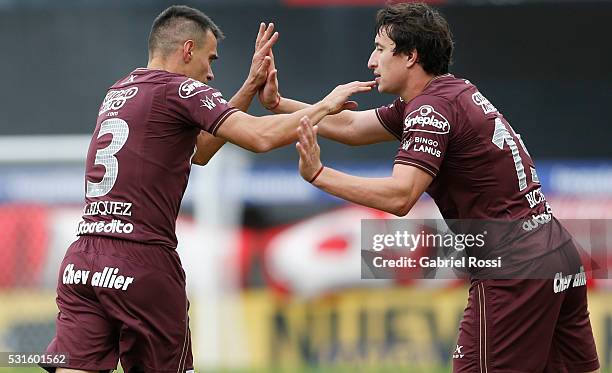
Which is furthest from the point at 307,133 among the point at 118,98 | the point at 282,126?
the point at 118,98

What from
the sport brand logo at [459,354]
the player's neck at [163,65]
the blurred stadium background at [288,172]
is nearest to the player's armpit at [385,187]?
the sport brand logo at [459,354]

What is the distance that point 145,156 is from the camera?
523cm

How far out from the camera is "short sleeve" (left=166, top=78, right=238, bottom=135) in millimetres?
5199

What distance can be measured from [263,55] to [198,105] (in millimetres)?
645

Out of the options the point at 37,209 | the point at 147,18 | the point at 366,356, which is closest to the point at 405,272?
the point at 366,356

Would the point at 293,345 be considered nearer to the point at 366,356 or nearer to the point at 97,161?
the point at 366,356

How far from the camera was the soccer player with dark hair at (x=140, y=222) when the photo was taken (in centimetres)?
512

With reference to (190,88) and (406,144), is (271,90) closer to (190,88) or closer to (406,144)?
(190,88)

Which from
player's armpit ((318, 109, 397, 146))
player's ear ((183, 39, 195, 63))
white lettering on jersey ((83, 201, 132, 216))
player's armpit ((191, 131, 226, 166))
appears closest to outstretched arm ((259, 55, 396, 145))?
player's armpit ((318, 109, 397, 146))

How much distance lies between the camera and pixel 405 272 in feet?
23.5

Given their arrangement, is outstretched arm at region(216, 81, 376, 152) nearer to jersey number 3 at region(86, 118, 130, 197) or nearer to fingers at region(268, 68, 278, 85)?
jersey number 3 at region(86, 118, 130, 197)

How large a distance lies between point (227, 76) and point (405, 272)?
5.60 meters

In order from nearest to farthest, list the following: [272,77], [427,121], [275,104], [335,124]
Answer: [427,121], [272,77], [275,104], [335,124]

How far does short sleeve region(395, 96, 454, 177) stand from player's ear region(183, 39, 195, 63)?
45.7 inches
